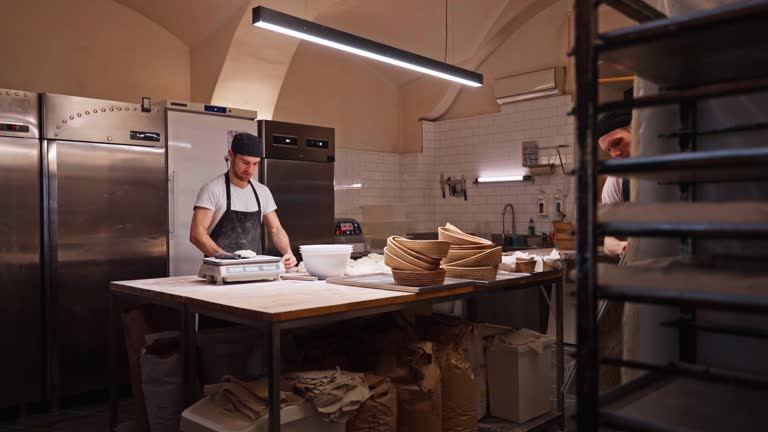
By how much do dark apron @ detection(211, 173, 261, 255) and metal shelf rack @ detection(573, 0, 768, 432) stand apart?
3.42m

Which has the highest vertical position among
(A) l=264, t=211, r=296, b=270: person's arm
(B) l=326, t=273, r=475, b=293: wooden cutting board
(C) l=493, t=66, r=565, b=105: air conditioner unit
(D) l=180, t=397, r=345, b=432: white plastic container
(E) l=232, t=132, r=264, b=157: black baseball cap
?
(C) l=493, t=66, r=565, b=105: air conditioner unit

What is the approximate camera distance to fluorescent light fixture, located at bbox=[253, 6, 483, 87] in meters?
3.51

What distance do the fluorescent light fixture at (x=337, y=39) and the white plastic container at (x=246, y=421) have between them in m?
2.13

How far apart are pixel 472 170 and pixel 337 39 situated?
4208mm

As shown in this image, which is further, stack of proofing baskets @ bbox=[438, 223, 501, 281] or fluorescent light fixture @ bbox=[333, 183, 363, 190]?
fluorescent light fixture @ bbox=[333, 183, 363, 190]

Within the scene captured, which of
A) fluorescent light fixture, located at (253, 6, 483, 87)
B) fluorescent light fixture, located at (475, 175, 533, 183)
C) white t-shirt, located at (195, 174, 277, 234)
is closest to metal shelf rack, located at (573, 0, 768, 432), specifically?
fluorescent light fixture, located at (253, 6, 483, 87)

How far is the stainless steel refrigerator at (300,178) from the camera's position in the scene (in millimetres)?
5656

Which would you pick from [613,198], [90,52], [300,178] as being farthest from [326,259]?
[90,52]

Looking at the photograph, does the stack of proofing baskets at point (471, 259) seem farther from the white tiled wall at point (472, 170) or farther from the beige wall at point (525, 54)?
the beige wall at point (525, 54)

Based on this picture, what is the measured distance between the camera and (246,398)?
2.45m

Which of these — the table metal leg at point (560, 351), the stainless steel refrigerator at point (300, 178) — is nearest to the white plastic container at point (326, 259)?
the table metal leg at point (560, 351)

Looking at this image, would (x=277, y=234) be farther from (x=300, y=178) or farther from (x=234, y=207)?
(x=300, y=178)

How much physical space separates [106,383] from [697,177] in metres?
4.45

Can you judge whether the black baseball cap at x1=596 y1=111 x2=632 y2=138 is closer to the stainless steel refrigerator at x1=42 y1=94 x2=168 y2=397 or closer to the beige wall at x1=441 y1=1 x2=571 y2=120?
the beige wall at x1=441 y1=1 x2=571 y2=120
